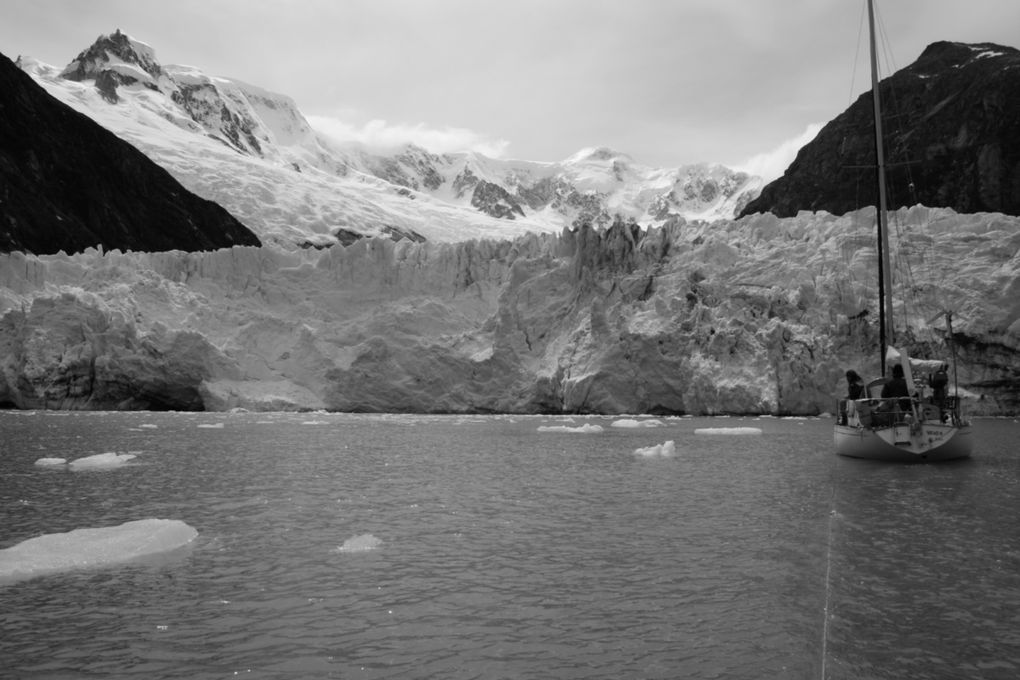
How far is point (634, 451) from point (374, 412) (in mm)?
20747

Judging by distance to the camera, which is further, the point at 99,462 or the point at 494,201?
the point at 494,201

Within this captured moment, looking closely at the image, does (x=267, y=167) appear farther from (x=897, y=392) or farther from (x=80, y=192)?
(x=897, y=392)

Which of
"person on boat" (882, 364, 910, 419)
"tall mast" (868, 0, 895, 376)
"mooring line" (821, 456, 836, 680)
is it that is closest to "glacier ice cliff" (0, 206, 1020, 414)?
"tall mast" (868, 0, 895, 376)

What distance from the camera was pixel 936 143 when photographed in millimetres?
62969

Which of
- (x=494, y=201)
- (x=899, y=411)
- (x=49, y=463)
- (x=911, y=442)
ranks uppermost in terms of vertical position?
(x=494, y=201)

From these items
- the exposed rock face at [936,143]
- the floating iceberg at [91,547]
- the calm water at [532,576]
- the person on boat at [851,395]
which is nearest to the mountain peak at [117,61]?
the exposed rock face at [936,143]

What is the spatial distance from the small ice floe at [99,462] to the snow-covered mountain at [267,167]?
86.8ft

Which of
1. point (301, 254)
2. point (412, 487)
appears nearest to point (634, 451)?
point (412, 487)

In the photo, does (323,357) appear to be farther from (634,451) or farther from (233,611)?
(233,611)

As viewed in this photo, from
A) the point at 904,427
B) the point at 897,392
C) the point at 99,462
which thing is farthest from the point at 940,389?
the point at 99,462

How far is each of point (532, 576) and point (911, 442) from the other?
11.1 metres

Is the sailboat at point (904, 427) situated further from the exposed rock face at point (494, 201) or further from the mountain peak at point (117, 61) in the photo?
the exposed rock face at point (494, 201)

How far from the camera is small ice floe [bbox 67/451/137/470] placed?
46.7 ft

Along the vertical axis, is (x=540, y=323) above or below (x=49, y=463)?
above
